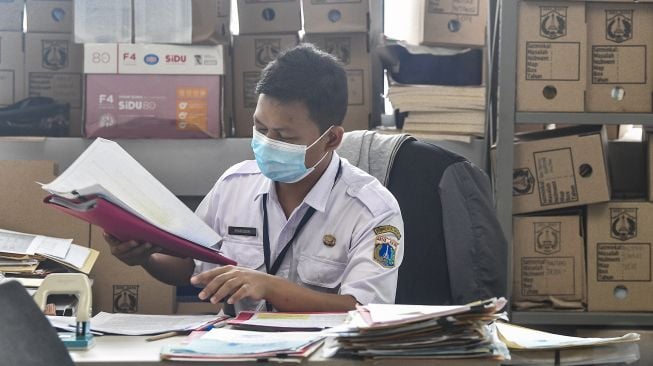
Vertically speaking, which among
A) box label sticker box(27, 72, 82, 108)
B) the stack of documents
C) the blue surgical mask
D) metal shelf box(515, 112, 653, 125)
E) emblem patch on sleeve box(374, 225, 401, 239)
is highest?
box label sticker box(27, 72, 82, 108)

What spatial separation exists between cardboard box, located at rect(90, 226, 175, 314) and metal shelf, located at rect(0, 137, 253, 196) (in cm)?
29

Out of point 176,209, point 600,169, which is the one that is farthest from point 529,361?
point 600,169

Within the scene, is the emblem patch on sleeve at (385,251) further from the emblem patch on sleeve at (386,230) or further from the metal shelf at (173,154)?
the metal shelf at (173,154)

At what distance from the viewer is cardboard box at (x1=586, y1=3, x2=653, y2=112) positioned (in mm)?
2875

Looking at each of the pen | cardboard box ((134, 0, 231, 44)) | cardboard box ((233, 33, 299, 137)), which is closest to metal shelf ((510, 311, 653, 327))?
cardboard box ((233, 33, 299, 137))

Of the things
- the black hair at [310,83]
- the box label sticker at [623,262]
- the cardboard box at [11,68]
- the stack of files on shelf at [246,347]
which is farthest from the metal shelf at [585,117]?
the stack of files on shelf at [246,347]

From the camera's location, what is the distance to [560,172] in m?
2.88

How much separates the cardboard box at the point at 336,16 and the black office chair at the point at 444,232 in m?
1.04

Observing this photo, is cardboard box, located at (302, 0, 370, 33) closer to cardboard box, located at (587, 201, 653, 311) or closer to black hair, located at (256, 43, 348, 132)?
cardboard box, located at (587, 201, 653, 311)

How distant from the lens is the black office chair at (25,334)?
1103 millimetres

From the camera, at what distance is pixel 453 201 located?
204 cm

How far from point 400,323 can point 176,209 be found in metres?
0.55

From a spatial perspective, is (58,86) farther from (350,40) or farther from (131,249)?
(131,249)

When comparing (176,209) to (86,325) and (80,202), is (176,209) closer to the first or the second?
(80,202)
